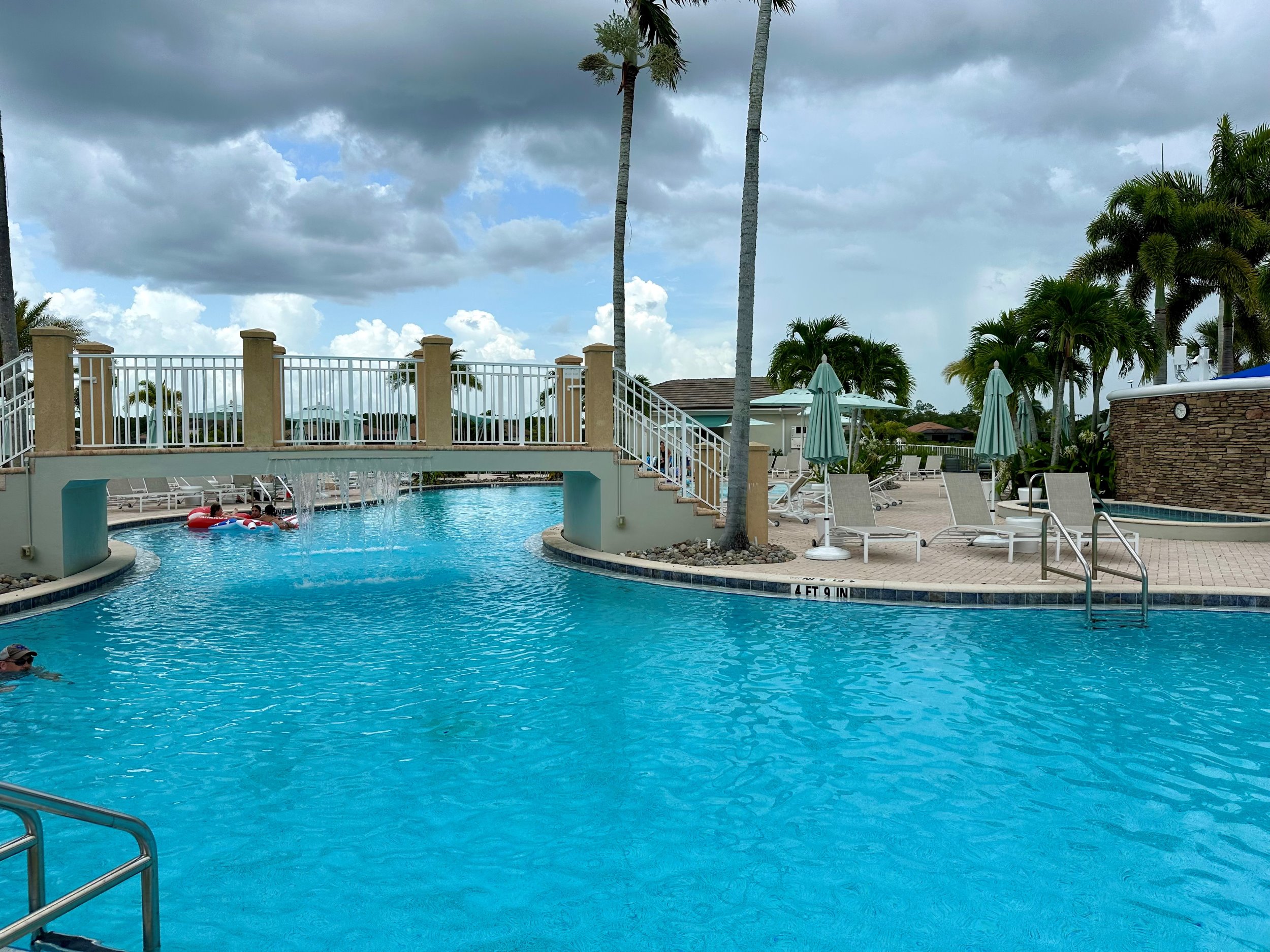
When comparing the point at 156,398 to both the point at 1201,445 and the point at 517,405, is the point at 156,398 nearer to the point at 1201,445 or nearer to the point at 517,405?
the point at 517,405

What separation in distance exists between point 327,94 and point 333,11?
103 inches

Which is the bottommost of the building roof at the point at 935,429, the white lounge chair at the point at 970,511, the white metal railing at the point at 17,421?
the white lounge chair at the point at 970,511

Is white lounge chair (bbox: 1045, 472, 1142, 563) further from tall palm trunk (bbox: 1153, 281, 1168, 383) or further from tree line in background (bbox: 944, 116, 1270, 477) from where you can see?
tall palm trunk (bbox: 1153, 281, 1168, 383)

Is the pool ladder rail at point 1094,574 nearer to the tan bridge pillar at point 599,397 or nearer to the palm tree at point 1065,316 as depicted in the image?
the tan bridge pillar at point 599,397

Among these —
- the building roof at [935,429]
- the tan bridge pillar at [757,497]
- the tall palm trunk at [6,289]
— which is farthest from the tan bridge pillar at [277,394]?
the building roof at [935,429]

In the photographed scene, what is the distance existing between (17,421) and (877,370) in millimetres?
25263

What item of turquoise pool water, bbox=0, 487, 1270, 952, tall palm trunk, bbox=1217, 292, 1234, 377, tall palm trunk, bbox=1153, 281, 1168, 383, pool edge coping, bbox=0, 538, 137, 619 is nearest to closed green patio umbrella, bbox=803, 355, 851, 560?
turquoise pool water, bbox=0, 487, 1270, 952

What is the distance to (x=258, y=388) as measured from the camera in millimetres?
11391

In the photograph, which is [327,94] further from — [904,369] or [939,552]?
[904,369]

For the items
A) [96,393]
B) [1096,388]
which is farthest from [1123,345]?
[96,393]

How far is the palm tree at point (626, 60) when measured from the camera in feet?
51.7

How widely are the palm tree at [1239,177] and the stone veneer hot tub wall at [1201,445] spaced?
13.7 metres

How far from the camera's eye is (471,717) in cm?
594

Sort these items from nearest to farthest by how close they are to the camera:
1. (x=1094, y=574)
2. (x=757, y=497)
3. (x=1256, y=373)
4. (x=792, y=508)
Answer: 1. (x=1094, y=574)
2. (x=757, y=497)
3. (x=1256, y=373)
4. (x=792, y=508)
